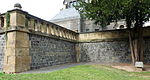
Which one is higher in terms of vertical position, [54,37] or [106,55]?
[54,37]

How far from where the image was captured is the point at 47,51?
362 inches

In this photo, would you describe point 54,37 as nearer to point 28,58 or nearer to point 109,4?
point 28,58

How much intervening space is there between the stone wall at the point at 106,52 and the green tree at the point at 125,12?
4.82 ft

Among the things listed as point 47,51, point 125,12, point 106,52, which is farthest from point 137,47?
point 47,51

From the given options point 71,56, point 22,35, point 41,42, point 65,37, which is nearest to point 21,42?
point 22,35

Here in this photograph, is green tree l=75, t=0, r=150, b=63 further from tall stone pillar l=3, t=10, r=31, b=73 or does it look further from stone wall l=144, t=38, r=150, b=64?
tall stone pillar l=3, t=10, r=31, b=73

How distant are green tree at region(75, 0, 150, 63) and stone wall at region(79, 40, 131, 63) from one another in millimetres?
1469

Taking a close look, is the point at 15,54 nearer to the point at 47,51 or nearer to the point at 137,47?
→ the point at 47,51

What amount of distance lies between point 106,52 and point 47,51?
5.79m

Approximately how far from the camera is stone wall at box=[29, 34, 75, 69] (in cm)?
801

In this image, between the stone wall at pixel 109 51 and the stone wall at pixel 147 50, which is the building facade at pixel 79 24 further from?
the stone wall at pixel 147 50

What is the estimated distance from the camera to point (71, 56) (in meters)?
12.8

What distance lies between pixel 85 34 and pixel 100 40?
1.66 m

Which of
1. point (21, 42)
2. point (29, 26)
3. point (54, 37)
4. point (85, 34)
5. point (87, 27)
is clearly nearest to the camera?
point (21, 42)
